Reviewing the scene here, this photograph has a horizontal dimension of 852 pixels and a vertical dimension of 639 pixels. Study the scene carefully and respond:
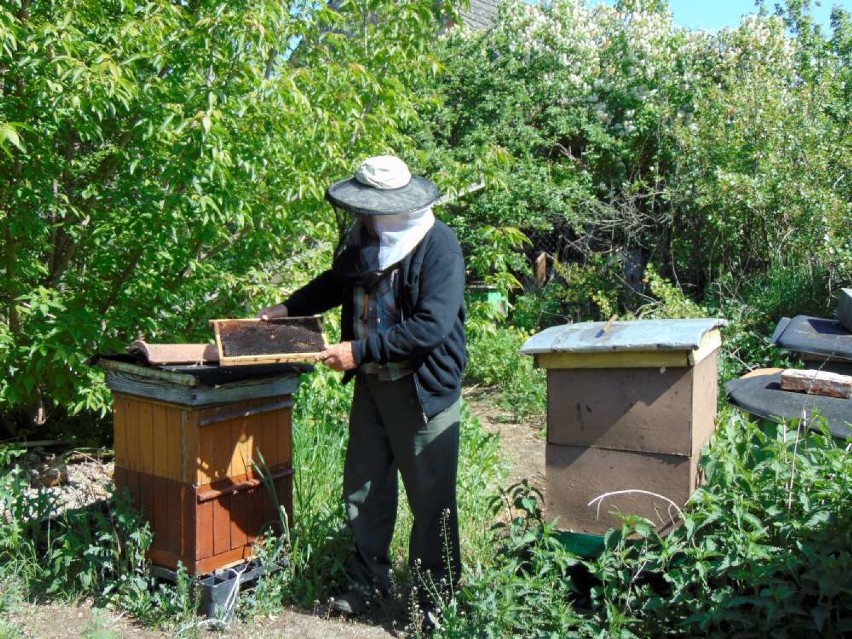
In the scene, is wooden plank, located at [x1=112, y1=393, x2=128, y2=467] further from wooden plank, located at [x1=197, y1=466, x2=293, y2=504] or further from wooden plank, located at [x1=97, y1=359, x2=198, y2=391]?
wooden plank, located at [x1=197, y1=466, x2=293, y2=504]

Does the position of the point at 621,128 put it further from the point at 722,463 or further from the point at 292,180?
the point at 722,463

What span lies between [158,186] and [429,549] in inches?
97.8

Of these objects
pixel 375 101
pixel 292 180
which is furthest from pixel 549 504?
pixel 375 101

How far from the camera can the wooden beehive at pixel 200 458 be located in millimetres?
3281

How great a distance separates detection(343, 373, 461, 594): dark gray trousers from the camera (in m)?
3.29

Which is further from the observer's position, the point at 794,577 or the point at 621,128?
the point at 621,128

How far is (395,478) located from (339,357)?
2.21ft

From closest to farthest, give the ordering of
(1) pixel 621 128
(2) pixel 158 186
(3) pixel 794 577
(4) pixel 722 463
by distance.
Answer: (3) pixel 794 577
(4) pixel 722 463
(2) pixel 158 186
(1) pixel 621 128

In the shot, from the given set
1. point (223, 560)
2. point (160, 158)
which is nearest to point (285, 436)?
point (223, 560)

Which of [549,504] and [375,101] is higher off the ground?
[375,101]

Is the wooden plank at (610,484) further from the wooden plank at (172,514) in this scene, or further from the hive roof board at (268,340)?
the wooden plank at (172,514)

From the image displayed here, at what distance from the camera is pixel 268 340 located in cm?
316

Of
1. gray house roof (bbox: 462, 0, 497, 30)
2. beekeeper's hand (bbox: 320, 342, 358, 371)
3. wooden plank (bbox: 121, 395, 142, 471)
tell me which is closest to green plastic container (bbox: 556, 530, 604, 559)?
beekeeper's hand (bbox: 320, 342, 358, 371)

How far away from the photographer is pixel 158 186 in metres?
4.52
